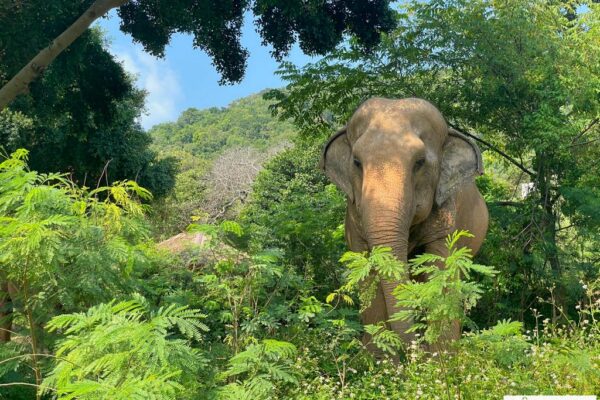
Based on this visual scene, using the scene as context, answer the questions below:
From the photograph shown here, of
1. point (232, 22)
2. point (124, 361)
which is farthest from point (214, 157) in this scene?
point (124, 361)

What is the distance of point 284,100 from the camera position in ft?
41.5

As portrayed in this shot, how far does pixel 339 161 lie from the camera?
23.9 ft

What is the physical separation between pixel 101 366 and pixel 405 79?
31.5ft

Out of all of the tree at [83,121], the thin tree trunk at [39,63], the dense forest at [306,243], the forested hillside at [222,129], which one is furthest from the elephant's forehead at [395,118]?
the forested hillside at [222,129]

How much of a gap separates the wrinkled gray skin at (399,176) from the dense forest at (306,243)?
0.38 metres

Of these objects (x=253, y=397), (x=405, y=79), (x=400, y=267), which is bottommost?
(x=253, y=397)

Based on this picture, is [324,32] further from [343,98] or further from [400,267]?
[400,267]

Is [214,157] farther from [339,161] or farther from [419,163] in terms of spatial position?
[419,163]

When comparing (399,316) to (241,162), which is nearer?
(399,316)

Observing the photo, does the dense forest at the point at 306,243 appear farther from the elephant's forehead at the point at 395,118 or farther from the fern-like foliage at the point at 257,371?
the elephant's forehead at the point at 395,118

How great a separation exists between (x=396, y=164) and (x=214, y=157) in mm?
48792

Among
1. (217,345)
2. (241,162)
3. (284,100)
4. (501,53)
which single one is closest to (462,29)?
(501,53)

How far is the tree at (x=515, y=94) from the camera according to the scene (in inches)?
386

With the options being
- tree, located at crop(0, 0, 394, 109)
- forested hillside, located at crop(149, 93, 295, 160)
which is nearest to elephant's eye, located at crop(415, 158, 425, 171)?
tree, located at crop(0, 0, 394, 109)
